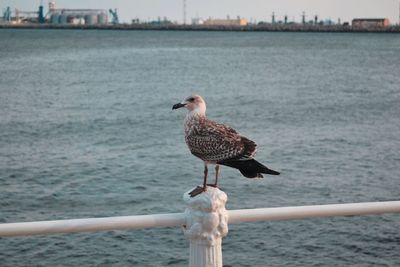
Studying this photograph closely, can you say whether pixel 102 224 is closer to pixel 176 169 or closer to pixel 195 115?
pixel 195 115

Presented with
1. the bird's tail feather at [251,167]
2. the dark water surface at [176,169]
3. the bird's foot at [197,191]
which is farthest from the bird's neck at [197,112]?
the dark water surface at [176,169]

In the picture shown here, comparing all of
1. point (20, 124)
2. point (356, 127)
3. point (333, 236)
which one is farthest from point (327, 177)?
point (20, 124)

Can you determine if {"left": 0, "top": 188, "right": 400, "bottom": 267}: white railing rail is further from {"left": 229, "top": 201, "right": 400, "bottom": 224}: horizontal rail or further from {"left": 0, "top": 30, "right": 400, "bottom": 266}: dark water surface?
{"left": 0, "top": 30, "right": 400, "bottom": 266}: dark water surface

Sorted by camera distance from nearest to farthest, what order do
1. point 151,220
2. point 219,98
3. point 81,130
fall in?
point 151,220 < point 81,130 < point 219,98

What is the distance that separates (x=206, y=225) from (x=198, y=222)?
4 cm

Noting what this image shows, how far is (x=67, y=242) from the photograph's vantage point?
15.7 metres

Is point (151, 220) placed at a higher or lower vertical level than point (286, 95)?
higher

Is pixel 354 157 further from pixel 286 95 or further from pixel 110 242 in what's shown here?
pixel 286 95

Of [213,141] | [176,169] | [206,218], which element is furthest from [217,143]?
[176,169]

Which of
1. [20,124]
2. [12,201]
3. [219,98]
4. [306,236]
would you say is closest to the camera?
[306,236]

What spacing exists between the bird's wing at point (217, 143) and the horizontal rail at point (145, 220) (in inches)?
27.9

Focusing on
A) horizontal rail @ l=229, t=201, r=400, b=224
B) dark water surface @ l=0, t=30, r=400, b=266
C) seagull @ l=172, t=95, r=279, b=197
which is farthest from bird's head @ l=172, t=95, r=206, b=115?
dark water surface @ l=0, t=30, r=400, b=266

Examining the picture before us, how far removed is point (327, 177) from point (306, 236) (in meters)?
7.27

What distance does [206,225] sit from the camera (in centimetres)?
345
